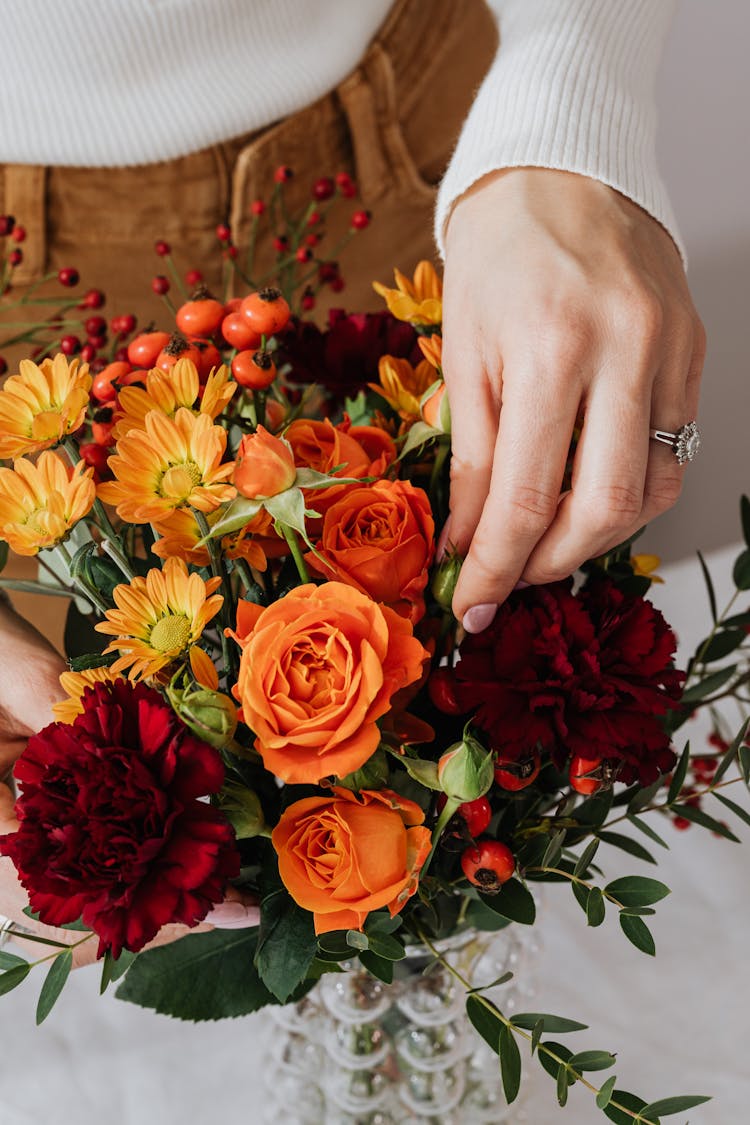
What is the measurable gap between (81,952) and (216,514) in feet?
0.49

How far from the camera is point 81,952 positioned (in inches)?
11.7

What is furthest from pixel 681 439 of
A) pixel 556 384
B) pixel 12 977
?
pixel 12 977

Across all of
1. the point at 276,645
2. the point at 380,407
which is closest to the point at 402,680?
the point at 276,645

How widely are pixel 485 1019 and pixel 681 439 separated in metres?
0.20

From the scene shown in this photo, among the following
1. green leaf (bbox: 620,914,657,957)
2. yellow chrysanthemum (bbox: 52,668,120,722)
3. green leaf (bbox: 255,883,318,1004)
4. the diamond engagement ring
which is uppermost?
the diamond engagement ring

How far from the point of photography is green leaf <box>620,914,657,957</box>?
0.99 ft

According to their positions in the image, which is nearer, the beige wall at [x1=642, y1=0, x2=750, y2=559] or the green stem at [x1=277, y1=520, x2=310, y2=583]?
the green stem at [x1=277, y1=520, x2=310, y2=583]

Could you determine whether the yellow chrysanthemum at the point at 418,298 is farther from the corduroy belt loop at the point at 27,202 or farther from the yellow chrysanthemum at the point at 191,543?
the corduroy belt loop at the point at 27,202

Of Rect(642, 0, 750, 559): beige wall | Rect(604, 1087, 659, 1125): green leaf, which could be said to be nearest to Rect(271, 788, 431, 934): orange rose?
Rect(604, 1087, 659, 1125): green leaf

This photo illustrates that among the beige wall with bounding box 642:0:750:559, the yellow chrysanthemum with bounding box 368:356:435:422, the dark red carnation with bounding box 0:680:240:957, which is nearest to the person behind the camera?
the dark red carnation with bounding box 0:680:240:957

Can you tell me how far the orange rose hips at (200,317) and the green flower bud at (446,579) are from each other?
0.36 ft

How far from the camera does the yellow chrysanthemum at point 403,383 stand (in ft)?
1.07

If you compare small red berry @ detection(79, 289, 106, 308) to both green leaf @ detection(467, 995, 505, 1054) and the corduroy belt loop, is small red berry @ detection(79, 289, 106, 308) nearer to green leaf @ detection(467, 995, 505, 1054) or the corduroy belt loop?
the corduroy belt loop

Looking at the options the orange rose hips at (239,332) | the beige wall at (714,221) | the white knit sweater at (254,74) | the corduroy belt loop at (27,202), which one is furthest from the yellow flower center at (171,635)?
the beige wall at (714,221)
